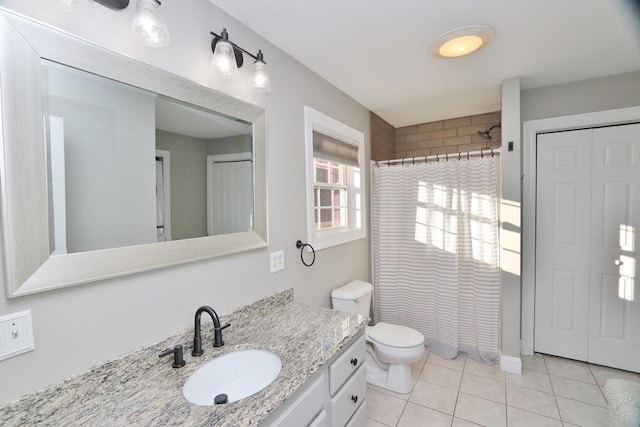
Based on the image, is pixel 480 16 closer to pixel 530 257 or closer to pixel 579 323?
pixel 530 257

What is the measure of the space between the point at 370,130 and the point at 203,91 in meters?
2.06

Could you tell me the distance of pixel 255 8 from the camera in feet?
4.84

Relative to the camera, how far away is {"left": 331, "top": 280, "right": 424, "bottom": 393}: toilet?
6.97 feet

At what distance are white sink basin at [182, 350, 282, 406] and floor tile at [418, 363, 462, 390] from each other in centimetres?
164

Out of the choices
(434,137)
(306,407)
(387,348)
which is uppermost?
(434,137)

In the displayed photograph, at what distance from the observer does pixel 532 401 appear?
204 centimetres

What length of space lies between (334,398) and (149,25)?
170cm

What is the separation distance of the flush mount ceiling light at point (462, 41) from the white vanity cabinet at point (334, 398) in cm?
181

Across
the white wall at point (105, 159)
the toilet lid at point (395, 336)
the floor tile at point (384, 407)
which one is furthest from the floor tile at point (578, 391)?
the white wall at point (105, 159)

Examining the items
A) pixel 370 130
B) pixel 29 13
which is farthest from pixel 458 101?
pixel 29 13

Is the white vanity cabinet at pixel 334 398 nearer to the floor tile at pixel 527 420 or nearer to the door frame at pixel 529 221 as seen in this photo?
the floor tile at pixel 527 420

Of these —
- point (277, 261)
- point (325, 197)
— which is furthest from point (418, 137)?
point (277, 261)

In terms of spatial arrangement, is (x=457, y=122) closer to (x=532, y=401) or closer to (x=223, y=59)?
(x=532, y=401)

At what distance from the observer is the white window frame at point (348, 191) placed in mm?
2092
